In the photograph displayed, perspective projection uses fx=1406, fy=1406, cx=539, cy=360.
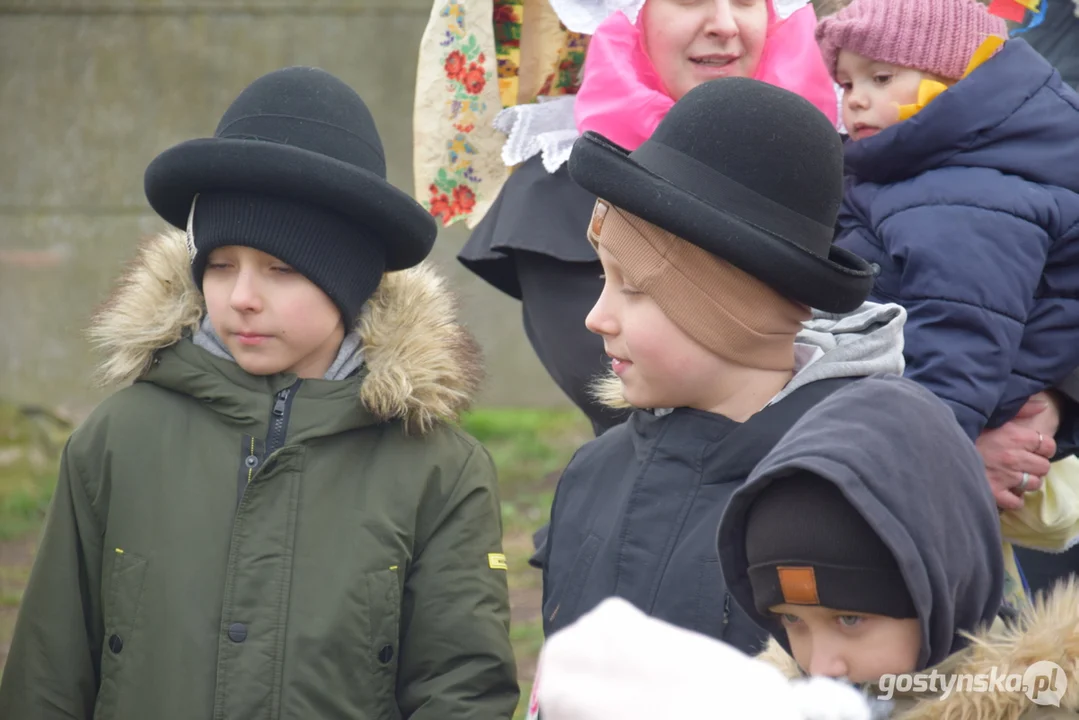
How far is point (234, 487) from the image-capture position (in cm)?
259

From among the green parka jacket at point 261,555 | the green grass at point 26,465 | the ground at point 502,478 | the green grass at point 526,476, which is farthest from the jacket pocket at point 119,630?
the green grass at point 26,465

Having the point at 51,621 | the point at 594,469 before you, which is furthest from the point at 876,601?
the point at 51,621

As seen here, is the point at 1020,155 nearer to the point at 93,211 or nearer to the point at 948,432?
the point at 948,432

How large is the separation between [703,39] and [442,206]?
972 mm

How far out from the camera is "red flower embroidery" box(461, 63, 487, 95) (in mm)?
3557

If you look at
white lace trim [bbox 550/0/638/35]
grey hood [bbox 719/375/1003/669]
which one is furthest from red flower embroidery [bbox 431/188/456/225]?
grey hood [bbox 719/375/1003/669]

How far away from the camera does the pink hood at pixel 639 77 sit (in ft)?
9.54

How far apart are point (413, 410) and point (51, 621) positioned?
0.76 meters

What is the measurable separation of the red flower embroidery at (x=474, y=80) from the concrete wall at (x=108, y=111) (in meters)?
3.20

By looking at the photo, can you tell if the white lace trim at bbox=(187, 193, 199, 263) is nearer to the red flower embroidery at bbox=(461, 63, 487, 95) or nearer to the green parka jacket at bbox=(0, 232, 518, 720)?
the green parka jacket at bbox=(0, 232, 518, 720)

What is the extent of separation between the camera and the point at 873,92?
9.31 ft

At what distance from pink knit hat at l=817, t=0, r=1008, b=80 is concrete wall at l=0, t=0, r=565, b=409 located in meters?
4.09

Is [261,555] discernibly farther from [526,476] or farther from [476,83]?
[526,476]

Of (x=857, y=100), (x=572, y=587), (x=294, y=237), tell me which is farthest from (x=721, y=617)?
(x=857, y=100)
